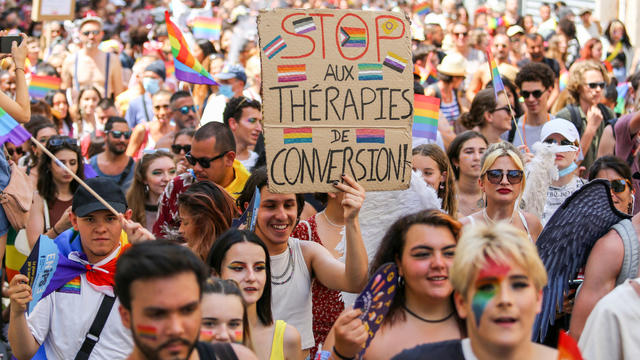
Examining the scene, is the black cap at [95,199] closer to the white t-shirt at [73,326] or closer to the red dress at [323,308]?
the white t-shirt at [73,326]

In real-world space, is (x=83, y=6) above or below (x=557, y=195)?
above

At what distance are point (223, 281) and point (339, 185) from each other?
82 centimetres

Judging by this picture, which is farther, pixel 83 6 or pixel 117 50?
pixel 83 6

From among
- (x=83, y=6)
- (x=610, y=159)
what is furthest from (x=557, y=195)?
(x=83, y=6)

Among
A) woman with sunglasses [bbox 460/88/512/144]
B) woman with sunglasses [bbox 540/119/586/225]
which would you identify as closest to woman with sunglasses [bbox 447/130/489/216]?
woman with sunglasses [bbox 540/119/586/225]

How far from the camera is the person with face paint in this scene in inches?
104

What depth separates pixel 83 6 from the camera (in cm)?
1891

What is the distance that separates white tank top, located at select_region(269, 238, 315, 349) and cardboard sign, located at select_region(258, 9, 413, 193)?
1.63ft

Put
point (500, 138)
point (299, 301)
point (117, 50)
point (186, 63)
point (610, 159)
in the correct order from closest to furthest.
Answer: point (299, 301) → point (610, 159) → point (186, 63) → point (500, 138) → point (117, 50)

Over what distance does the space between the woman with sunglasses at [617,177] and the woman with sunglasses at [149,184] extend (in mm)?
3279

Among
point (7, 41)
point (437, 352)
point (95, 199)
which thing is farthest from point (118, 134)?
point (437, 352)

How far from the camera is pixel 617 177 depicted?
19.4 feet

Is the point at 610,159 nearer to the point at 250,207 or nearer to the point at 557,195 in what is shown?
the point at 557,195

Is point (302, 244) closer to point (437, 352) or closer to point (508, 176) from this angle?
point (508, 176)
